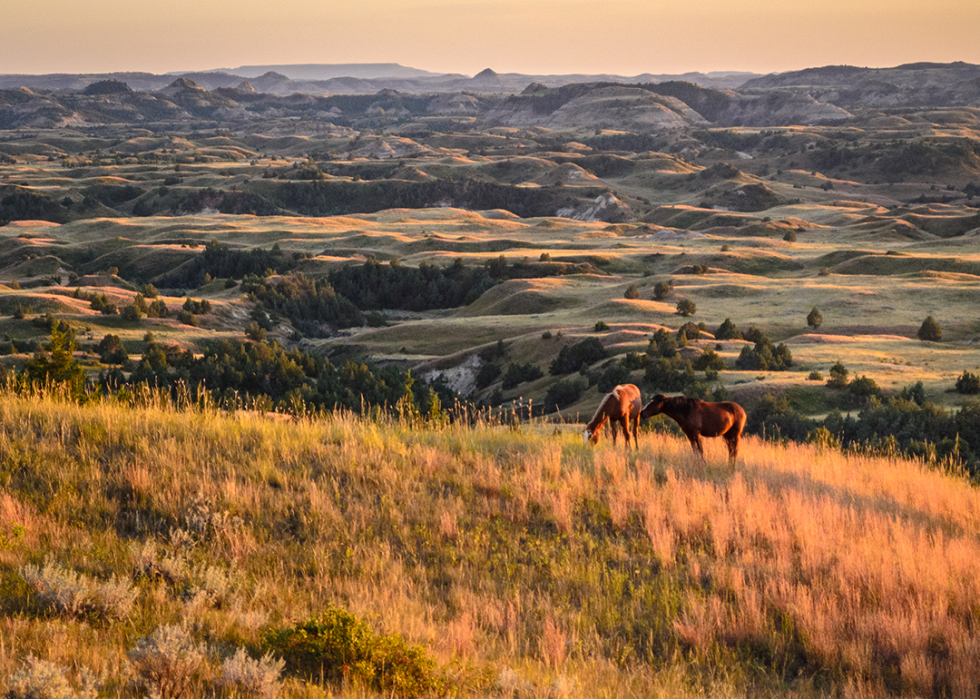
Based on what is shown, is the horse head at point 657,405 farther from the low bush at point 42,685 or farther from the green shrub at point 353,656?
the low bush at point 42,685

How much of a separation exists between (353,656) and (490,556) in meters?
2.48

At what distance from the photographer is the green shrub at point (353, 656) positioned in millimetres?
5375

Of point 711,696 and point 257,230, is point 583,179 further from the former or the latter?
point 711,696

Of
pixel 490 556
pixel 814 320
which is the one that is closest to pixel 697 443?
pixel 490 556

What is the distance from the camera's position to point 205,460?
8836mm

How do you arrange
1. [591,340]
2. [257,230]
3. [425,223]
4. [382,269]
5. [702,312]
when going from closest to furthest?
[591,340] → [702,312] → [382,269] → [257,230] → [425,223]

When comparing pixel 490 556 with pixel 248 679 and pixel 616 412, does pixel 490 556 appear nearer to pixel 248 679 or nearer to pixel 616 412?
pixel 248 679

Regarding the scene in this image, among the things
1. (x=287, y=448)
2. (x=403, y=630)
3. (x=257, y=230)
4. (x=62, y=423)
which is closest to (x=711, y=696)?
(x=403, y=630)

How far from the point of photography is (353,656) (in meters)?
5.47

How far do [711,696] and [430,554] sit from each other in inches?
116

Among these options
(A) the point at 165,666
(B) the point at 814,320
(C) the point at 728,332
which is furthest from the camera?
(B) the point at 814,320

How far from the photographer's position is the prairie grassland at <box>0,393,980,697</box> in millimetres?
5965

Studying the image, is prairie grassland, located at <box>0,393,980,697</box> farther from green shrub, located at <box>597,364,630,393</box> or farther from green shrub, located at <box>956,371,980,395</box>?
green shrub, located at <box>597,364,630,393</box>

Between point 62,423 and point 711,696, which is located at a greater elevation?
point 62,423
